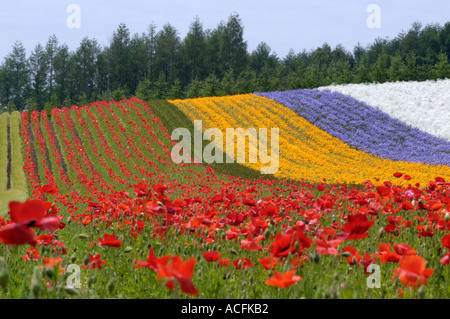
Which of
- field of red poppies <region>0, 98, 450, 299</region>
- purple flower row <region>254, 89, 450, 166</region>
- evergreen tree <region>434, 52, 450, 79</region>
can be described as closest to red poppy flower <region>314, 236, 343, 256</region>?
field of red poppies <region>0, 98, 450, 299</region>

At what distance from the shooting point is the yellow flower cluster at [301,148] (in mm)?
18125

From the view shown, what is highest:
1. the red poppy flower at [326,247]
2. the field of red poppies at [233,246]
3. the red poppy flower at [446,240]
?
the red poppy flower at [326,247]

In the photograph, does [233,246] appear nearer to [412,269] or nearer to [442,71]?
[412,269]

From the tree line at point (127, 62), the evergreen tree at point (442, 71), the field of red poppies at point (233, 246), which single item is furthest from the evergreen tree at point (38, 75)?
the field of red poppies at point (233, 246)

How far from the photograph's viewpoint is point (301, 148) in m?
24.2

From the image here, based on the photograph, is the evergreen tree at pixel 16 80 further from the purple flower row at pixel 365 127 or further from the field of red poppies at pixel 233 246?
the field of red poppies at pixel 233 246

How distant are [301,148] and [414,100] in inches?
484

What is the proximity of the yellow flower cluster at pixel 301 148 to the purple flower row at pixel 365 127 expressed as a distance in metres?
0.84

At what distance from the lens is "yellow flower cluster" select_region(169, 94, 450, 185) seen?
1812cm

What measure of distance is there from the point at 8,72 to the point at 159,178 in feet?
228

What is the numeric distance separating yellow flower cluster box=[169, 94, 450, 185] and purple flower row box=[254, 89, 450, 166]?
2.76 ft

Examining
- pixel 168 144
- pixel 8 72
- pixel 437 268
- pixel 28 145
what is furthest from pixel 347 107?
pixel 8 72

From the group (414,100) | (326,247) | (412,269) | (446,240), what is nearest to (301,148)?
(414,100)
